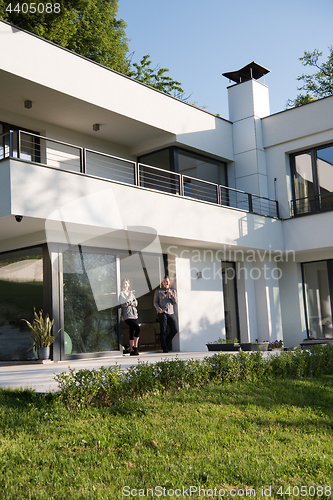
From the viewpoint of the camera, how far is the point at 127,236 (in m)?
11.3

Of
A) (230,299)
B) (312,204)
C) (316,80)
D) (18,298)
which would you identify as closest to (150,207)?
(18,298)

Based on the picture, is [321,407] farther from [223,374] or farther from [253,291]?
[253,291]

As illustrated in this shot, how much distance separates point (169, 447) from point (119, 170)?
31.7 ft

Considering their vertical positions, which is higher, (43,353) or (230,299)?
(230,299)

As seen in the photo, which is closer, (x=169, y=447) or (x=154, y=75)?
(x=169, y=447)

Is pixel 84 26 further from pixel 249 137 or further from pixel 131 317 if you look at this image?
pixel 131 317

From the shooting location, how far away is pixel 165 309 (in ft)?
38.5

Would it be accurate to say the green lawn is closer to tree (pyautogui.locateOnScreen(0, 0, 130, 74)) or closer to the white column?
the white column

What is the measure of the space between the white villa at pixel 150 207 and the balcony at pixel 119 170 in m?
0.05

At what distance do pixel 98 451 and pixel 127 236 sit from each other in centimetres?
739

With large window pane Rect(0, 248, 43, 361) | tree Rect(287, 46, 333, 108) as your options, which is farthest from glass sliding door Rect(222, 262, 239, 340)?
tree Rect(287, 46, 333, 108)

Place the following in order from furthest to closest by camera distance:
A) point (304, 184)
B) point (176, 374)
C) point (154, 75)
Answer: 1. point (154, 75)
2. point (304, 184)
3. point (176, 374)

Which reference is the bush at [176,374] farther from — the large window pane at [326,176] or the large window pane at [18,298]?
the large window pane at [326,176]

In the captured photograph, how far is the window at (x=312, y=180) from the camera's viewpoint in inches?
569
